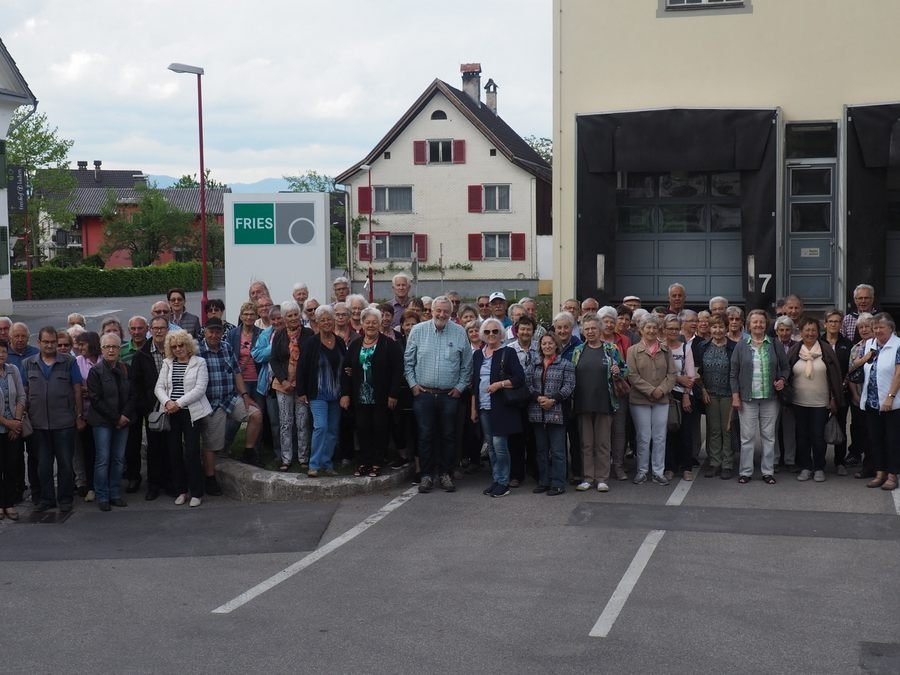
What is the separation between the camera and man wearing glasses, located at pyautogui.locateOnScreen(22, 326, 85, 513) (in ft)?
35.5

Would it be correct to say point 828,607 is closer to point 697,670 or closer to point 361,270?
point 697,670

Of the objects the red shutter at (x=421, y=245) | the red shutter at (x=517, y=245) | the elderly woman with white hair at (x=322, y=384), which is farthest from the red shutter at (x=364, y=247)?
the elderly woman with white hair at (x=322, y=384)

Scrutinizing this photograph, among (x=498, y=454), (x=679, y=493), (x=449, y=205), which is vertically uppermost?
(x=449, y=205)

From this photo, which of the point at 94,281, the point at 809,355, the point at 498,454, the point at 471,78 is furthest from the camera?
the point at 471,78

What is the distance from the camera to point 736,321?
38.3 ft

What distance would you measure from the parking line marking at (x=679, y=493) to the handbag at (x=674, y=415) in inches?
21.6

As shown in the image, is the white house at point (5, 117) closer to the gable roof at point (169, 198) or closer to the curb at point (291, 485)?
the curb at point (291, 485)

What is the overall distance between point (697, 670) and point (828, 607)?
62.8 inches

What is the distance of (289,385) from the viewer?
11.7m

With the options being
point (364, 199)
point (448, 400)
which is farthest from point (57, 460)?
point (364, 199)

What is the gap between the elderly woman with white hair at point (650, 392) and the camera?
11.4 metres

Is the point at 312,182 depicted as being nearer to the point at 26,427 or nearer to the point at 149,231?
the point at 149,231

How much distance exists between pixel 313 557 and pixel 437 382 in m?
2.77

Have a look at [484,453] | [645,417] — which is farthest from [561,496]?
[484,453]
